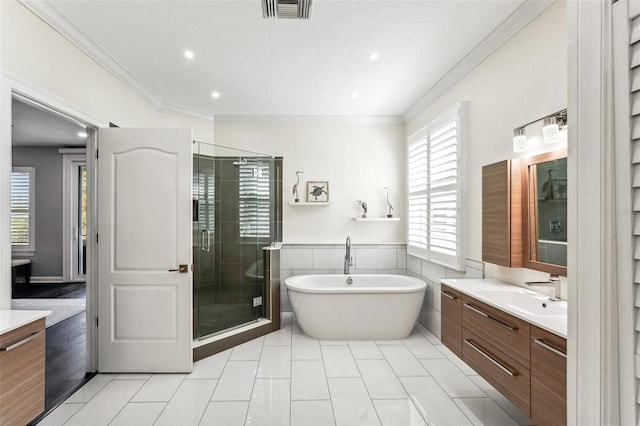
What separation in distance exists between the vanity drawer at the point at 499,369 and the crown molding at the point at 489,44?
2211 millimetres

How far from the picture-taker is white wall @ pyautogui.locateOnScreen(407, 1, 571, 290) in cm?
211

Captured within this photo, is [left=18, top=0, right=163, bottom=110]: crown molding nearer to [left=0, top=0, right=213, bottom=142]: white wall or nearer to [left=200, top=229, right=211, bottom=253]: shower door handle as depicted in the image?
[left=0, top=0, right=213, bottom=142]: white wall

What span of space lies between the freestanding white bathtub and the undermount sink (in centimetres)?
139

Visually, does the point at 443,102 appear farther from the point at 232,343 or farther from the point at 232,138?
the point at 232,343

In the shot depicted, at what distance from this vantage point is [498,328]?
195 cm

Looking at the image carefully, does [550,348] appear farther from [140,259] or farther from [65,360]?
[65,360]

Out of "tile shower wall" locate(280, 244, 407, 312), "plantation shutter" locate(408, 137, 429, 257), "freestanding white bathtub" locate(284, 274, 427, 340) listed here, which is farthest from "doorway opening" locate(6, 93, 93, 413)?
"plantation shutter" locate(408, 137, 429, 257)

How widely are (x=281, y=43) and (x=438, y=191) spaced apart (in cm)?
219

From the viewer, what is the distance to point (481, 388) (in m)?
2.63

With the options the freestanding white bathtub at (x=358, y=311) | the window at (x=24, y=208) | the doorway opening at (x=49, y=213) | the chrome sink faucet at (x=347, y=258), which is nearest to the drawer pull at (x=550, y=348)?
the freestanding white bathtub at (x=358, y=311)

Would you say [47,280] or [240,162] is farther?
[47,280]

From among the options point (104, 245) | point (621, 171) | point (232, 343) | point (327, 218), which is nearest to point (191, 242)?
point (104, 245)

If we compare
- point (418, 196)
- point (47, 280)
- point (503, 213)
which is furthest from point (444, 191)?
point (47, 280)

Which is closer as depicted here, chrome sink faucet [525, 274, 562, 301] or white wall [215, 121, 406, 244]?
chrome sink faucet [525, 274, 562, 301]
